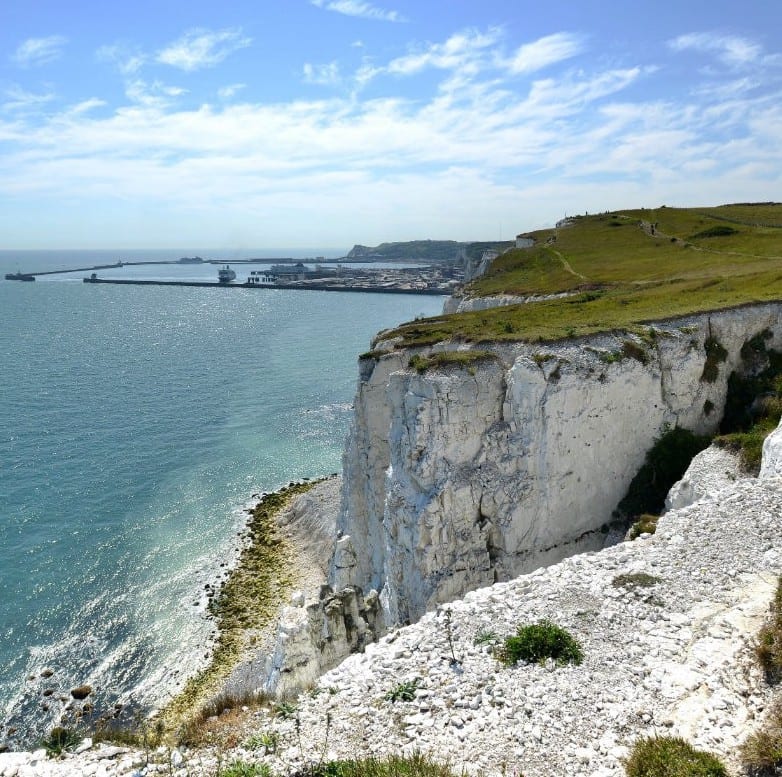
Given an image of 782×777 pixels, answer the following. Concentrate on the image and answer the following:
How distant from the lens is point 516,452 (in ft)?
65.7

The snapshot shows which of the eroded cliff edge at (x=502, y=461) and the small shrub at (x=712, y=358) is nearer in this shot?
the eroded cliff edge at (x=502, y=461)

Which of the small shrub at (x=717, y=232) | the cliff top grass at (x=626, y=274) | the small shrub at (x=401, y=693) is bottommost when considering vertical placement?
the small shrub at (x=401, y=693)

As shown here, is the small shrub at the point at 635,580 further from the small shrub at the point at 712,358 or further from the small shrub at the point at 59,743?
the small shrub at the point at 712,358

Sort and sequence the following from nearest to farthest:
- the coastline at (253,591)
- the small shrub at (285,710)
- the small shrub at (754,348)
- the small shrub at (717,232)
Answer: the small shrub at (285,710) < the small shrub at (754,348) < the coastline at (253,591) < the small shrub at (717,232)

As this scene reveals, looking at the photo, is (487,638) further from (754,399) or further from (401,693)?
(754,399)

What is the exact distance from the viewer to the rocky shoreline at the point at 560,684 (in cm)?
871

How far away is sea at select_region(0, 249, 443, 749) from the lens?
25812 millimetres

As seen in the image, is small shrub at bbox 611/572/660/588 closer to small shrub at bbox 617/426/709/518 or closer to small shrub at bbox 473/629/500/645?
small shrub at bbox 473/629/500/645

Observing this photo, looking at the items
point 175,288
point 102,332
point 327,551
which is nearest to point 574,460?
point 327,551

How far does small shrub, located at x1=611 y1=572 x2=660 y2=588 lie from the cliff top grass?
34.7ft

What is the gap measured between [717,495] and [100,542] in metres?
32.3

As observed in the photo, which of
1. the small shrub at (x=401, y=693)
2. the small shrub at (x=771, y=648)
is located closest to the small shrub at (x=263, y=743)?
the small shrub at (x=401, y=693)

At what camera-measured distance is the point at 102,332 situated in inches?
3784

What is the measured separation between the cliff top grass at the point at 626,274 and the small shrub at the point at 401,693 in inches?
556
